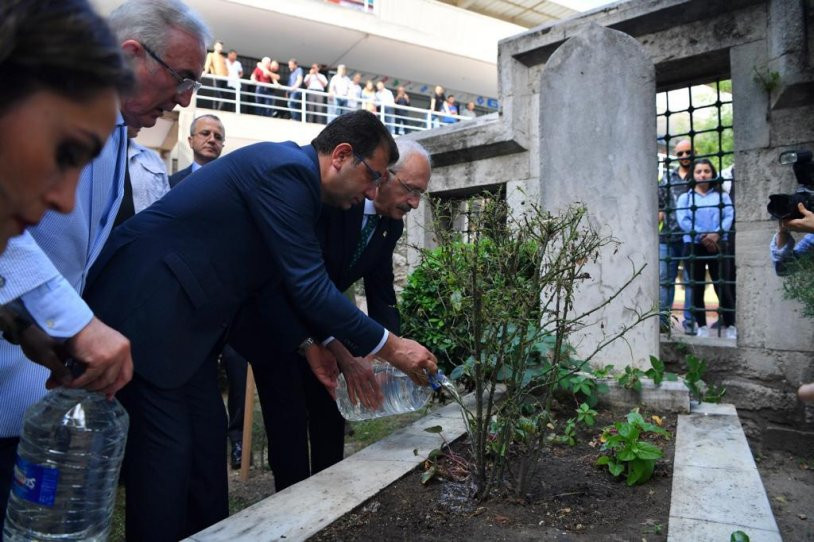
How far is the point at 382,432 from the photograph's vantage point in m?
5.03

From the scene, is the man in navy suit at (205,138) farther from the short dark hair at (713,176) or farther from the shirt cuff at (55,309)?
the short dark hair at (713,176)

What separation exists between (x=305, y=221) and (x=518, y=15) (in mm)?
23377

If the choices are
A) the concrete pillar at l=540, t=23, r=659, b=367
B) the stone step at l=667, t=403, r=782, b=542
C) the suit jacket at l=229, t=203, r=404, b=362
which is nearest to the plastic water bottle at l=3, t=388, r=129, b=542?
the suit jacket at l=229, t=203, r=404, b=362

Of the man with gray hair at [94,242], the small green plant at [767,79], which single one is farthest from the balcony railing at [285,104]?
the man with gray hair at [94,242]

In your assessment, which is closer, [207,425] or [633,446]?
[207,425]

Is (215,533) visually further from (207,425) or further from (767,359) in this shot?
(767,359)

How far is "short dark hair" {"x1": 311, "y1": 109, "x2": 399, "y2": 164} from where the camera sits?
8.33 ft

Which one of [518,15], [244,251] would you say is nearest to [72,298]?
[244,251]

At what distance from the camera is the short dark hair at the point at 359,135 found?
2539 mm

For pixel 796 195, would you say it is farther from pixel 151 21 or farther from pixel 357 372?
pixel 151 21

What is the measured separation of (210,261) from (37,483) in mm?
930

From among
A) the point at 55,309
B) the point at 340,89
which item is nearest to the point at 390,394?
the point at 55,309

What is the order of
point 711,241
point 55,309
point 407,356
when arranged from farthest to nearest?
point 711,241 → point 407,356 → point 55,309

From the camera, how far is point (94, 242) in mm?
2037
